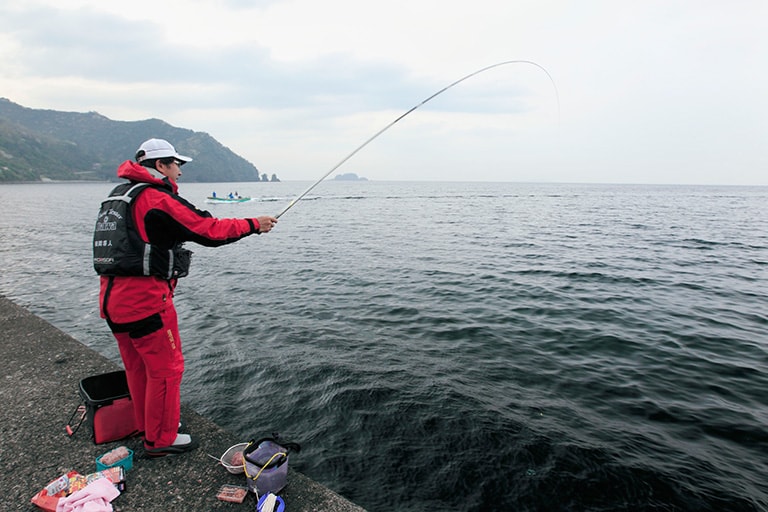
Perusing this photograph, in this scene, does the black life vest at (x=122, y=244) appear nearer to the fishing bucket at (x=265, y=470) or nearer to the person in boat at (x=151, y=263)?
the person in boat at (x=151, y=263)

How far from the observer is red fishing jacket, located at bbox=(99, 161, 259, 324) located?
11.1 ft

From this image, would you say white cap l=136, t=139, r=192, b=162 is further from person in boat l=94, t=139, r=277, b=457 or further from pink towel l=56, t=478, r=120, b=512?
pink towel l=56, t=478, r=120, b=512

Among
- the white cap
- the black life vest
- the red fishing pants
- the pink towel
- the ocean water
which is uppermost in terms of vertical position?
the white cap

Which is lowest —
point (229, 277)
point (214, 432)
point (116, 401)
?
point (229, 277)

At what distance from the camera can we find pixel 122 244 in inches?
131

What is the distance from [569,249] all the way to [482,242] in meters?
5.19

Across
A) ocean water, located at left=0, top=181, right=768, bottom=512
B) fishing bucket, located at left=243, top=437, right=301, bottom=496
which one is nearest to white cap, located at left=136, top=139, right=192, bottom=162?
fishing bucket, located at left=243, top=437, right=301, bottom=496

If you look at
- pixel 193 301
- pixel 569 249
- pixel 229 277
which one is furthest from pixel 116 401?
pixel 569 249

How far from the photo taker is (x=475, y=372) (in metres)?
8.19

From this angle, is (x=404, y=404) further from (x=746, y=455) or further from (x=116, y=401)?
Result: (x=746, y=455)

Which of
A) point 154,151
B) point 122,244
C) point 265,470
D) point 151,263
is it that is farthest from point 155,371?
point 154,151

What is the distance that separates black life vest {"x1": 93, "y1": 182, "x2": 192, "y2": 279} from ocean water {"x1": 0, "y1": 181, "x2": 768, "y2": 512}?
141 inches

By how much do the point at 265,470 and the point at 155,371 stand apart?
1346mm

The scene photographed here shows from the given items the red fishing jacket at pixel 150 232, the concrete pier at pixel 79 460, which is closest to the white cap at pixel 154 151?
the red fishing jacket at pixel 150 232
